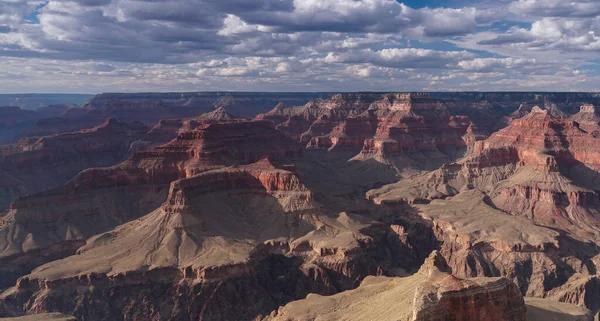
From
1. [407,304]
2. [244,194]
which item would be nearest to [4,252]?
[244,194]

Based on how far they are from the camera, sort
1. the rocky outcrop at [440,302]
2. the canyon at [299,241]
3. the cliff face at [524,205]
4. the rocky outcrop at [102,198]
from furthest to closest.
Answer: the rocky outcrop at [102,198] → the cliff face at [524,205] → the canyon at [299,241] → the rocky outcrop at [440,302]

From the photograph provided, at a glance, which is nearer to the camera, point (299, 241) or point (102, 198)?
point (299, 241)

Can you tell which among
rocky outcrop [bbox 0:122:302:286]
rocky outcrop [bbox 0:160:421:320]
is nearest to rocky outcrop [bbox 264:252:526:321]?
rocky outcrop [bbox 0:160:421:320]

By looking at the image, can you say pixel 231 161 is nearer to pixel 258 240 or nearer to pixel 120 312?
pixel 258 240

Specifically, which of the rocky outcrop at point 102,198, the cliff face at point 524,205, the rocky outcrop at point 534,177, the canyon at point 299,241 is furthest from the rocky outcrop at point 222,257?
the rocky outcrop at point 534,177

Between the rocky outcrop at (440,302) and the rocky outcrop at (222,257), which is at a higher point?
the rocky outcrop at (440,302)

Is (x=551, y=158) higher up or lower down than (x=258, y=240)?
higher up

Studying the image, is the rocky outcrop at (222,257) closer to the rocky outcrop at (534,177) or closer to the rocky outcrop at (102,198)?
the rocky outcrop at (102,198)

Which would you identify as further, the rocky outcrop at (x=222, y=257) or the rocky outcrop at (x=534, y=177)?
the rocky outcrop at (x=534, y=177)

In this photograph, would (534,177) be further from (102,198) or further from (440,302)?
(102,198)

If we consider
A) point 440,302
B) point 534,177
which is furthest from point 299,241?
point 534,177

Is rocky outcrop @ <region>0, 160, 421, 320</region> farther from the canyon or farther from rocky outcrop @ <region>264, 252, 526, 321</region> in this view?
rocky outcrop @ <region>264, 252, 526, 321</region>
